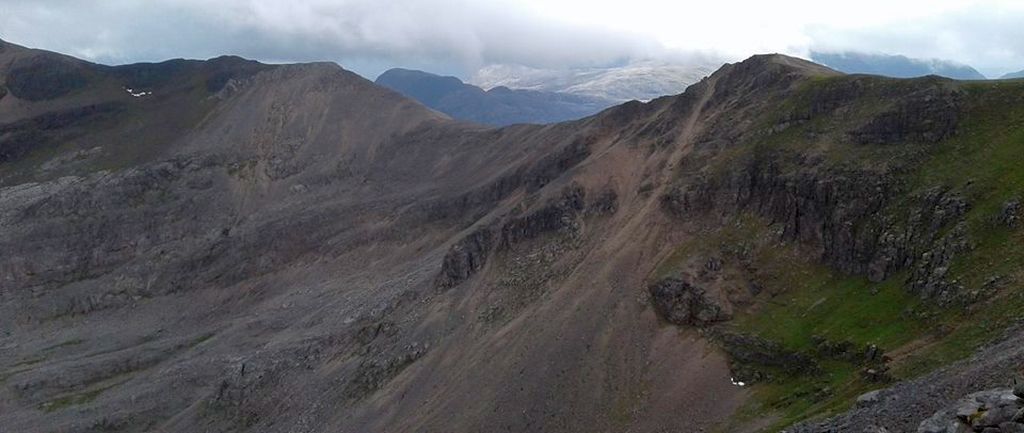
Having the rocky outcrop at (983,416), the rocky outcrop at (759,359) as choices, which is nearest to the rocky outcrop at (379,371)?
the rocky outcrop at (759,359)

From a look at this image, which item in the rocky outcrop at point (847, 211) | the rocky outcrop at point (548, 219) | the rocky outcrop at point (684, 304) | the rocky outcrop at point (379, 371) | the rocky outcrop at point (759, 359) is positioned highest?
the rocky outcrop at point (847, 211)

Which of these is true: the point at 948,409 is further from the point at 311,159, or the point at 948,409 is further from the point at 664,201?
the point at 311,159

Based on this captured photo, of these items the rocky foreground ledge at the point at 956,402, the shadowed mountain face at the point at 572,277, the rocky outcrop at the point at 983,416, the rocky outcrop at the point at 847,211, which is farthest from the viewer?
the shadowed mountain face at the point at 572,277

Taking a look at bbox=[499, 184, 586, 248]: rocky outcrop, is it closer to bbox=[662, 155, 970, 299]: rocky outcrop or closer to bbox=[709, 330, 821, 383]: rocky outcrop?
bbox=[662, 155, 970, 299]: rocky outcrop

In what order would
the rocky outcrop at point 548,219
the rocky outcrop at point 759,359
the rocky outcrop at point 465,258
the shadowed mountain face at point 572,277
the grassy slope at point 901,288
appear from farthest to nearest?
1. the rocky outcrop at point 465,258
2. the rocky outcrop at point 548,219
3. the rocky outcrop at point 759,359
4. the shadowed mountain face at point 572,277
5. the grassy slope at point 901,288

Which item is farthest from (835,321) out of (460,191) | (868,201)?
(460,191)

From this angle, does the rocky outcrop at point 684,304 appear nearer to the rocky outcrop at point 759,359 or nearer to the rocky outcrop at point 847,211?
the rocky outcrop at point 759,359

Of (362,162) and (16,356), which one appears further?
(362,162)
